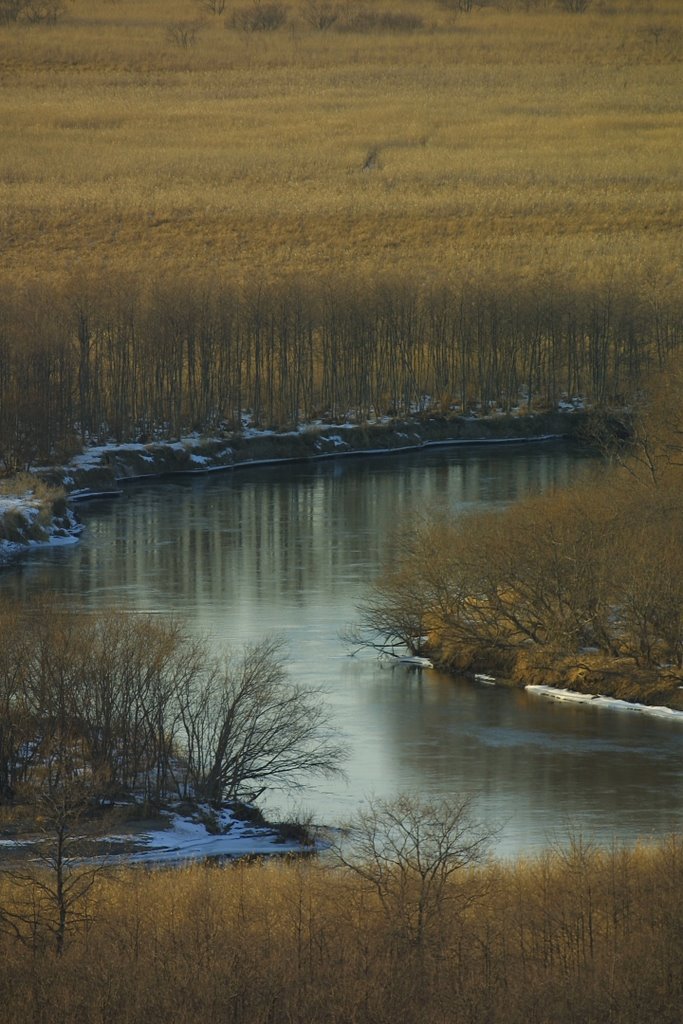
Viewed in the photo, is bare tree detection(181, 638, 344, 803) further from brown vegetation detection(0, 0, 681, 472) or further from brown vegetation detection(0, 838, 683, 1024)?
brown vegetation detection(0, 0, 681, 472)

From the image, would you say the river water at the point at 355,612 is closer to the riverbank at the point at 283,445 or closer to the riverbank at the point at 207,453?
the riverbank at the point at 207,453

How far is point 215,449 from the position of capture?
83.9 meters

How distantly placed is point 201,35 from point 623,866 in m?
162

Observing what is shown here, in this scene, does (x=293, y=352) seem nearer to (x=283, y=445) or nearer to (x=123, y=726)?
(x=283, y=445)

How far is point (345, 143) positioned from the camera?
143250 millimetres

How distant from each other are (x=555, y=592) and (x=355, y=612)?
747 cm

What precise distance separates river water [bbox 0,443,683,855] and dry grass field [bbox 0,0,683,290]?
104ft

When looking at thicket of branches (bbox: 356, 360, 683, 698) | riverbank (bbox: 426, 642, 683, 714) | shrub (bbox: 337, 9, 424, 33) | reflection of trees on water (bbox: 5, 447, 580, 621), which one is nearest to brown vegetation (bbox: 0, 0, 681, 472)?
shrub (bbox: 337, 9, 424, 33)

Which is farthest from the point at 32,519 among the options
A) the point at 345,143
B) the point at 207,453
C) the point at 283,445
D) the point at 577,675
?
the point at 345,143

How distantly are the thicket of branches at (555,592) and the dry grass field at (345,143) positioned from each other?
57.6 meters

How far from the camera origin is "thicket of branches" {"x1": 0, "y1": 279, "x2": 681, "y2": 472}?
81250mm

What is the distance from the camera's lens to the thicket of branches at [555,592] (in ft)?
146

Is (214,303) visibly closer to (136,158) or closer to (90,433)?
(90,433)

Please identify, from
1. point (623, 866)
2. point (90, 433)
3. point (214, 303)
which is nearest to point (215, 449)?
point (90, 433)
